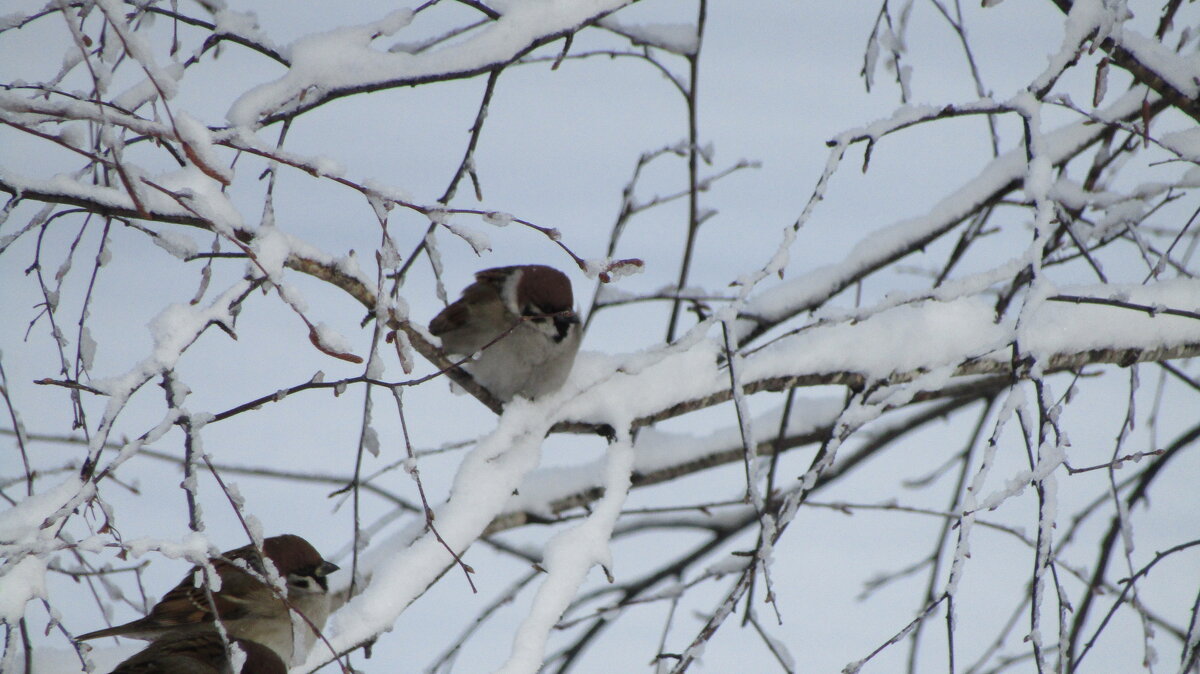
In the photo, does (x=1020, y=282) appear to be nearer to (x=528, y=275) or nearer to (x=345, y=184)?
(x=528, y=275)

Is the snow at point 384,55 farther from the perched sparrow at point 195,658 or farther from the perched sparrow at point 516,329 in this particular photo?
the perched sparrow at point 195,658

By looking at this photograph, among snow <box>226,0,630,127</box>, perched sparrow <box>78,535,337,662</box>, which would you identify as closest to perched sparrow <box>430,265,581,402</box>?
snow <box>226,0,630,127</box>

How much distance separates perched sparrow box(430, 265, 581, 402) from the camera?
271 cm

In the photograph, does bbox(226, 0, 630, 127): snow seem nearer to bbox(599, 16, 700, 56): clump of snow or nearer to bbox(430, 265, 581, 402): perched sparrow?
bbox(430, 265, 581, 402): perched sparrow

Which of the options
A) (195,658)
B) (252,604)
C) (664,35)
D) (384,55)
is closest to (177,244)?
(384,55)

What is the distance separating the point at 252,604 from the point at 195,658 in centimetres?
45

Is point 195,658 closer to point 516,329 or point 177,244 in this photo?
point 516,329

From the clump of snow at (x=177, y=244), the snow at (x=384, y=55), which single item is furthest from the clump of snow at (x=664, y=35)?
the clump of snow at (x=177, y=244)

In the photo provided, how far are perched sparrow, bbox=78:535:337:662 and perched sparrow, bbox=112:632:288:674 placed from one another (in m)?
0.10

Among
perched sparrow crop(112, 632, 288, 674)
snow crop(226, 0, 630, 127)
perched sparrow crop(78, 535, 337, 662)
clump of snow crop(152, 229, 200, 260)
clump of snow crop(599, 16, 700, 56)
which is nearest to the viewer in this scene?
clump of snow crop(152, 229, 200, 260)

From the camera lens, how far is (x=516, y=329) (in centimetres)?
280

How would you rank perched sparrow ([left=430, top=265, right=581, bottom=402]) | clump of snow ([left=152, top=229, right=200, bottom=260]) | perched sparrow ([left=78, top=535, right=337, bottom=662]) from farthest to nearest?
1. perched sparrow ([left=78, top=535, right=337, bottom=662])
2. perched sparrow ([left=430, top=265, right=581, bottom=402])
3. clump of snow ([left=152, top=229, right=200, bottom=260])

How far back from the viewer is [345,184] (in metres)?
1.46

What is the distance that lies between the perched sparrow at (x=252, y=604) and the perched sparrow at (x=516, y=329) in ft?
2.89
